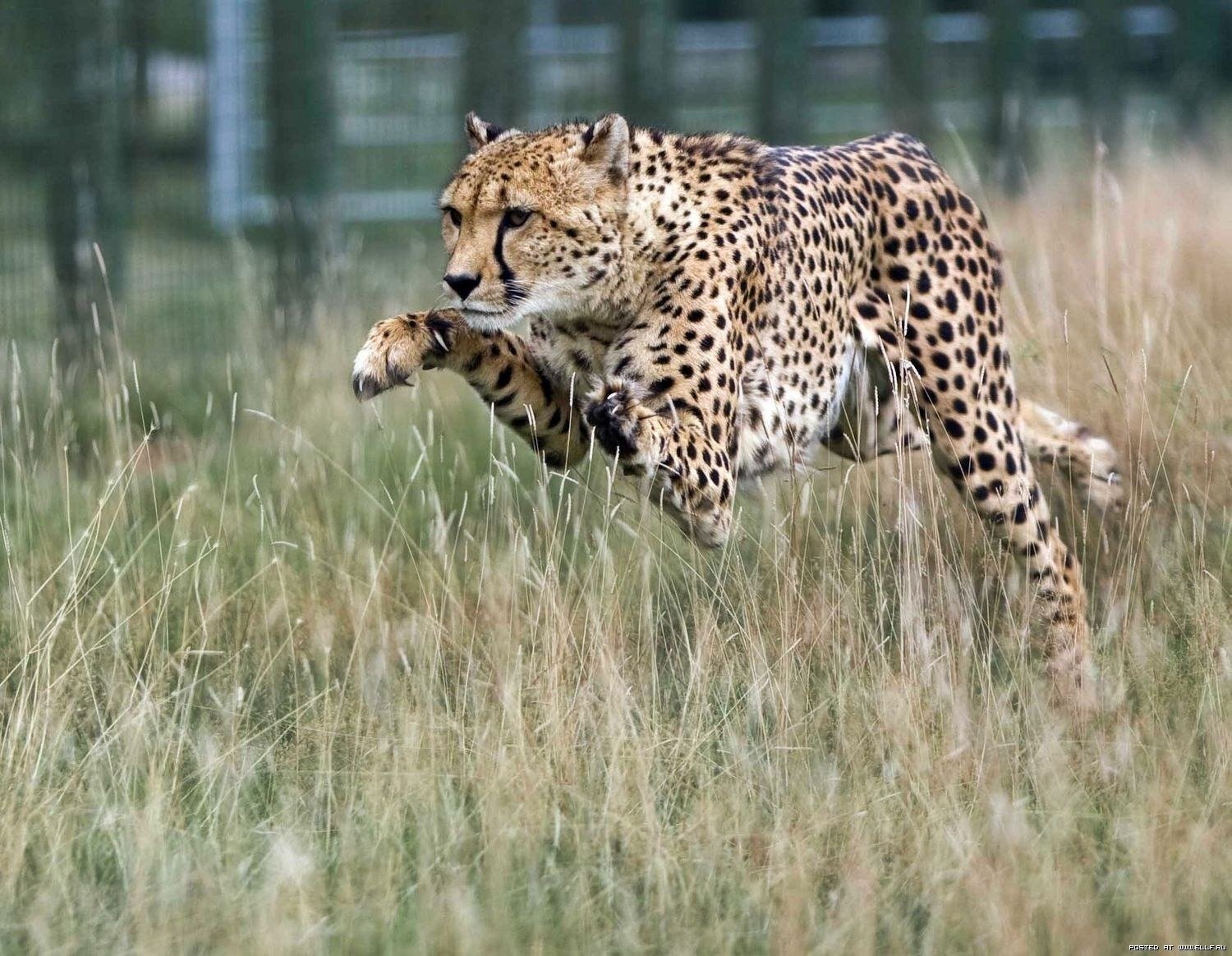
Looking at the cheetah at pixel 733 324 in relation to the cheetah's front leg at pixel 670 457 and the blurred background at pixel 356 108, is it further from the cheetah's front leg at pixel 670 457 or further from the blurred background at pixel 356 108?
the blurred background at pixel 356 108

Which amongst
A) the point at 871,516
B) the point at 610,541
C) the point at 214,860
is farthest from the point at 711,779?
the point at 871,516

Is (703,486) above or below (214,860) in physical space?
above

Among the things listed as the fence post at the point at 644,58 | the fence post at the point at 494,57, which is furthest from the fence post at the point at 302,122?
the fence post at the point at 644,58

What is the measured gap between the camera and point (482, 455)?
4711mm

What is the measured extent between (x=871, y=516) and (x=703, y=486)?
3.43ft

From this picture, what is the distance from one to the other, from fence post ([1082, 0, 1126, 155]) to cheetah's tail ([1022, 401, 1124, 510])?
367 inches

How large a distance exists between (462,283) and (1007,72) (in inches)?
378

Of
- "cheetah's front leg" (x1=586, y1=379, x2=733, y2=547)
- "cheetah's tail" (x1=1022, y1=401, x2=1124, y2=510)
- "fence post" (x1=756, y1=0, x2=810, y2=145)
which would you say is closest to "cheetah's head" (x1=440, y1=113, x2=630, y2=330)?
"cheetah's front leg" (x1=586, y1=379, x2=733, y2=547)

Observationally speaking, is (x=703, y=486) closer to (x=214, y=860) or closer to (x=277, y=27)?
(x=214, y=860)

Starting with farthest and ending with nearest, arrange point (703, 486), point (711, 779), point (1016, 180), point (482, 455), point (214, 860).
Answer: point (1016, 180), point (482, 455), point (703, 486), point (711, 779), point (214, 860)

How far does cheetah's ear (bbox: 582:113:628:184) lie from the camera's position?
3520mm

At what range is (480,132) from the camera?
373 centimetres

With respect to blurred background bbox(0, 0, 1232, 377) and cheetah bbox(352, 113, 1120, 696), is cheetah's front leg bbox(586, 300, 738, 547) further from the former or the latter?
blurred background bbox(0, 0, 1232, 377)

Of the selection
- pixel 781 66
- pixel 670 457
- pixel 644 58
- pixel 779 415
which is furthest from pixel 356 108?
pixel 670 457
